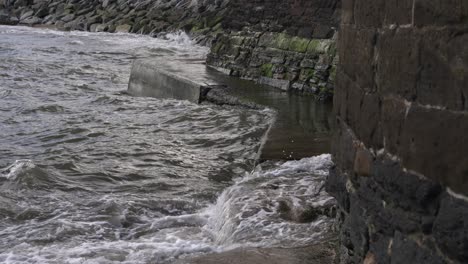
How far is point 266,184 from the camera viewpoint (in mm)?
5582

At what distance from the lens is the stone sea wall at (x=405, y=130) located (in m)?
2.31

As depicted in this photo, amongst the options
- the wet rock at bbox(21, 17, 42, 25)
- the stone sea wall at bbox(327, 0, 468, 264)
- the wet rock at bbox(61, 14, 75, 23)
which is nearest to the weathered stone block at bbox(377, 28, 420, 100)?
the stone sea wall at bbox(327, 0, 468, 264)

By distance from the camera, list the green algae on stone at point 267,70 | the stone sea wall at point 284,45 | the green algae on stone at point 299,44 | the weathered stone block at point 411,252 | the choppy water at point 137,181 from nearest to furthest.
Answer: the weathered stone block at point 411,252 → the choppy water at point 137,181 → the stone sea wall at point 284,45 → the green algae on stone at point 299,44 → the green algae on stone at point 267,70

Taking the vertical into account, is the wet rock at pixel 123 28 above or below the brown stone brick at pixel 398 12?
below

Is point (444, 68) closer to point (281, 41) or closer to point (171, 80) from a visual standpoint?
point (281, 41)

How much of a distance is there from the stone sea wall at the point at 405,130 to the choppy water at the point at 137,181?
1223 mm

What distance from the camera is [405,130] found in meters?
2.66

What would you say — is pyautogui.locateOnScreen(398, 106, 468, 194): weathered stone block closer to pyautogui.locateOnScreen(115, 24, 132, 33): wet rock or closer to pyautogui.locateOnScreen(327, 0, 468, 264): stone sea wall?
pyautogui.locateOnScreen(327, 0, 468, 264): stone sea wall

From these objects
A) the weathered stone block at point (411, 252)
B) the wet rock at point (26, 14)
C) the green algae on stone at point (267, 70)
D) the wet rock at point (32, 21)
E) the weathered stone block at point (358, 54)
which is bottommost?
the wet rock at point (32, 21)

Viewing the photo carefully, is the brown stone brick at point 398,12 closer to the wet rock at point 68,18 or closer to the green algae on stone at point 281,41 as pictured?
the green algae on stone at point 281,41

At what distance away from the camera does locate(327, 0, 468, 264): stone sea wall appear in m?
2.31

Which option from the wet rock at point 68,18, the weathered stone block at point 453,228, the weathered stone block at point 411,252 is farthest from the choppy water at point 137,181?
the wet rock at point 68,18

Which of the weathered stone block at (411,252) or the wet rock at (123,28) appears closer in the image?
the weathered stone block at (411,252)

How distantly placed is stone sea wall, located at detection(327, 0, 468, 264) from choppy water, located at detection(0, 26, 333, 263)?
1.22 meters
